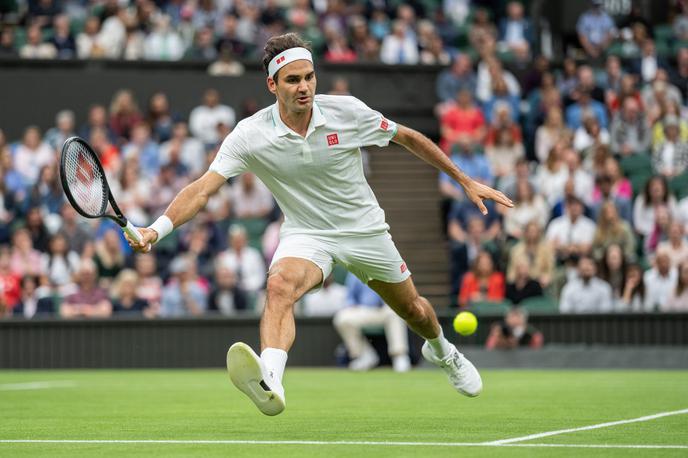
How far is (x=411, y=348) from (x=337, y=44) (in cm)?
680

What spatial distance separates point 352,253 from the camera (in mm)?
8312

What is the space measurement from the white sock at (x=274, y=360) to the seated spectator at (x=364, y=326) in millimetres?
Answer: 9533

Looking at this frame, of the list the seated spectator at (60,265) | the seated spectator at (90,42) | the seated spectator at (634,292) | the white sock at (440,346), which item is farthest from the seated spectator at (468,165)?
the white sock at (440,346)

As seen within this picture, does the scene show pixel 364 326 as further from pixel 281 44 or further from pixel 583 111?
pixel 281 44

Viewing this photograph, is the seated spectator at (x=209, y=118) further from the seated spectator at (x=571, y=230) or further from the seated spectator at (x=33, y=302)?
the seated spectator at (x=571, y=230)

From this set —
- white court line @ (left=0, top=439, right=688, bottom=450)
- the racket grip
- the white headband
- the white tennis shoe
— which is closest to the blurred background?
the white tennis shoe

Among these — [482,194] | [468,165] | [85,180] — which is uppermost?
[468,165]

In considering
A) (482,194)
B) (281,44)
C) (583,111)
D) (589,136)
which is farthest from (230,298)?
(281,44)

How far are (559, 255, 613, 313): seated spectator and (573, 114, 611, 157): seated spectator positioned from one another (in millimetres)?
2794

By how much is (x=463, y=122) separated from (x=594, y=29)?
162 inches

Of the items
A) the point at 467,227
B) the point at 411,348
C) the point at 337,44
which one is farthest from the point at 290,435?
the point at 337,44

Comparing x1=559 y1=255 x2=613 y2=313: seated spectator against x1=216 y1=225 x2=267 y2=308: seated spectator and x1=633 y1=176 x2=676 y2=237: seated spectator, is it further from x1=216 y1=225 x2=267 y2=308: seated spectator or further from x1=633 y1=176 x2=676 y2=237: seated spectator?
x1=216 y1=225 x2=267 y2=308: seated spectator

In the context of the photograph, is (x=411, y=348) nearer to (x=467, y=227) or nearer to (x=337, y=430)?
(x=467, y=227)

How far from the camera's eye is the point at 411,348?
→ 1767 centimetres
